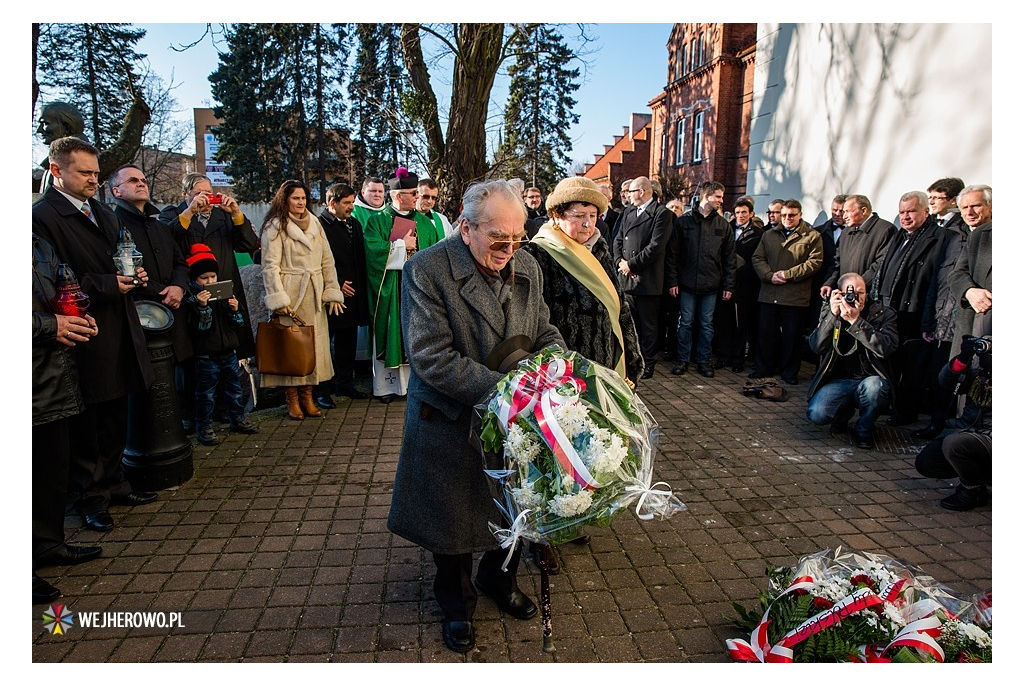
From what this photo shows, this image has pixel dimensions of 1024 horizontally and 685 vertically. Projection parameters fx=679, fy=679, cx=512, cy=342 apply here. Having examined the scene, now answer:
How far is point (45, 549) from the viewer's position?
3738mm

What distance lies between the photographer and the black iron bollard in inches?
187

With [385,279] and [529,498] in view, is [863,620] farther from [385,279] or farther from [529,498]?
[385,279]

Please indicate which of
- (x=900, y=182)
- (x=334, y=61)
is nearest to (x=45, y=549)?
(x=900, y=182)

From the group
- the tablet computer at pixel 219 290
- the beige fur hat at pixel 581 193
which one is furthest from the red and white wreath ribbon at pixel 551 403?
the tablet computer at pixel 219 290

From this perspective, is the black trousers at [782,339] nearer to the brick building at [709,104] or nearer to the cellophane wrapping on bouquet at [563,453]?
the cellophane wrapping on bouquet at [563,453]

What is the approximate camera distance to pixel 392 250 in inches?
277

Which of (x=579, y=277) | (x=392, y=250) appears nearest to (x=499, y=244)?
(x=579, y=277)

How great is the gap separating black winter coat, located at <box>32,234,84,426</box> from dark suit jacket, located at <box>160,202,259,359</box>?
74.7 inches

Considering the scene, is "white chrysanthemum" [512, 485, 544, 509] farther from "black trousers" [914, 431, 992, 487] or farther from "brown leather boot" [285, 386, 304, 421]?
"brown leather boot" [285, 386, 304, 421]

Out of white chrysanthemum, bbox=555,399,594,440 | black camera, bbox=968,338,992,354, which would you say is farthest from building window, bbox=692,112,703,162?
white chrysanthemum, bbox=555,399,594,440

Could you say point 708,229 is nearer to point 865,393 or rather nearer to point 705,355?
point 705,355

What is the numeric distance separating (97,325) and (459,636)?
9.41ft

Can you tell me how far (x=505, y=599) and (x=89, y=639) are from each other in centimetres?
193

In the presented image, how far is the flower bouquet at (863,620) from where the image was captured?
9.34 feet
